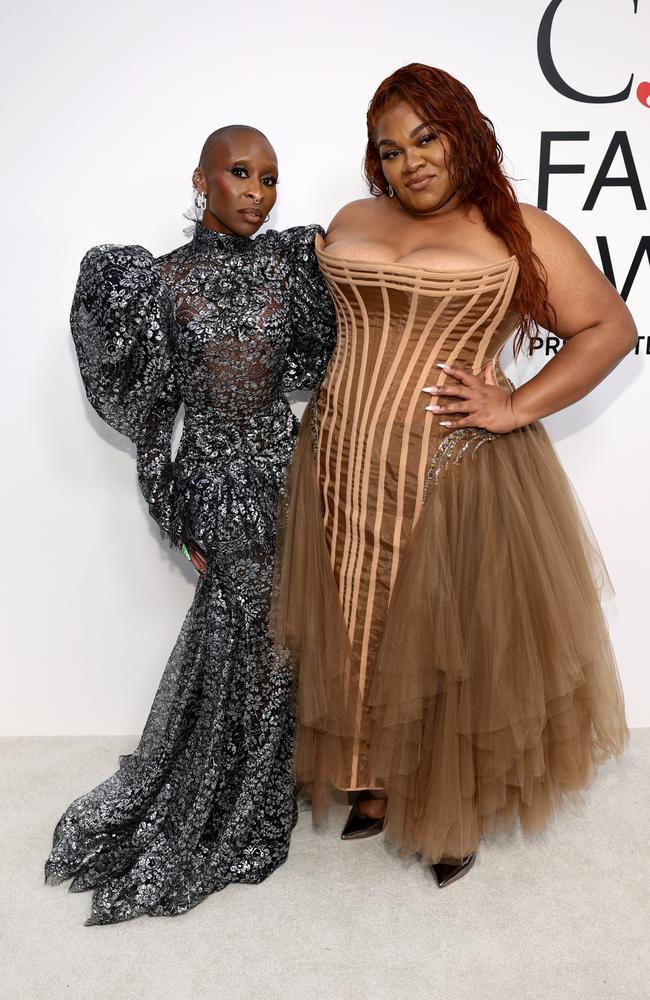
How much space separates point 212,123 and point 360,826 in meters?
1.63

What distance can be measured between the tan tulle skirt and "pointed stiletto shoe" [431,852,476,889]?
10 cm

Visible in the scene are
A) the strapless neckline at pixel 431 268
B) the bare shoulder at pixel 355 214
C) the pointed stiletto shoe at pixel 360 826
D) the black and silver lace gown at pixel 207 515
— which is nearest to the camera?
the strapless neckline at pixel 431 268

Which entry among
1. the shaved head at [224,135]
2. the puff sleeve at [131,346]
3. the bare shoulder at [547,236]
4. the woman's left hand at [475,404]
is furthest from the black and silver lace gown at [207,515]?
the bare shoulder at [547,236]

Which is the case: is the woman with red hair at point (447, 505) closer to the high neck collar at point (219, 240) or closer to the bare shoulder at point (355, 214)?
the bare shoulder at point (355, 214)

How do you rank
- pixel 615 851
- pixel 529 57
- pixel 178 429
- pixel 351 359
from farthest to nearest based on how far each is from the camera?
pixel 178 429 < pixel 529 57 < pixel 615 851 < pixel 351 359

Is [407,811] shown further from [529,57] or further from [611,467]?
[529,57]

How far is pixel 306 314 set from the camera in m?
1.85

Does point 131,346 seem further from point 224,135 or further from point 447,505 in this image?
point 447,505

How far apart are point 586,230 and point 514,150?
0.84ft

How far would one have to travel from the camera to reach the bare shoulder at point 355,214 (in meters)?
1.86

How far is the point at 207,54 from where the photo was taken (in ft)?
7.09

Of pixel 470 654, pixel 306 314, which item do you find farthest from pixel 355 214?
pixel 470 654

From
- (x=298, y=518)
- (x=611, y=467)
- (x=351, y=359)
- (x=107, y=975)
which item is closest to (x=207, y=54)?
(x=351, y=359)

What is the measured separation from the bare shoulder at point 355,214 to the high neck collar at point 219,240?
0.20 metres
